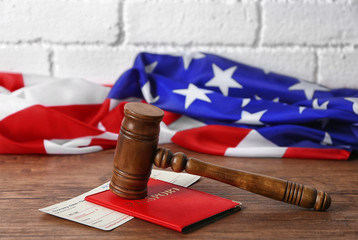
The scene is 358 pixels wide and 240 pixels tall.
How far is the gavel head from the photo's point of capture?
2.89 ft

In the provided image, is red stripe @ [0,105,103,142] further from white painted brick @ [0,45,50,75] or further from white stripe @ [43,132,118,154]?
white painted brick @ [0,45,50,75]

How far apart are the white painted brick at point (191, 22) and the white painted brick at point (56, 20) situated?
0.08 meters

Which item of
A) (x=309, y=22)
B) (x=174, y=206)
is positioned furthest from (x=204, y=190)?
(x=309, y=22)

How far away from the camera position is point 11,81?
63.1 inches

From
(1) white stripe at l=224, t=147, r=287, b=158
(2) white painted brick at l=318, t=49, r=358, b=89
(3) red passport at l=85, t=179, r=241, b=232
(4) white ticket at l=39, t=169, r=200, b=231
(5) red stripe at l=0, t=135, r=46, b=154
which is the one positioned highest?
(2) white painted brick at l=318, t=49, r=358, b=89

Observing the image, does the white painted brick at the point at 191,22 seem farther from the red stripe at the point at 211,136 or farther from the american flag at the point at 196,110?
the red stripe at the point at 211,136

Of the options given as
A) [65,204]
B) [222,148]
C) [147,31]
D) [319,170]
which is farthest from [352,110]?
[65,204]

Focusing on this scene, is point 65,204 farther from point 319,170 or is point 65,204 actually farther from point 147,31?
point 147,31

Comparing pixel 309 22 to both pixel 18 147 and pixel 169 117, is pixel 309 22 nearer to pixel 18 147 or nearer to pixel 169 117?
pixel 169 117

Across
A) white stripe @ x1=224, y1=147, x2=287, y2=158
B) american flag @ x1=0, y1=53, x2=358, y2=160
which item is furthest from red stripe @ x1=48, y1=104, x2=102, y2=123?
white stripe @ x1=224, y1=147, x2=287, y2=158

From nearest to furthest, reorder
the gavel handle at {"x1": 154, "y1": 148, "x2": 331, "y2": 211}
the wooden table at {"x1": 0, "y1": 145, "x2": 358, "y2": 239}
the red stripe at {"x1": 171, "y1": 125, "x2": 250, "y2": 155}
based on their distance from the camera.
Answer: the wooden table at {"x1": 0, "y1": 145, "x2": 358, "y2": 239} < the gavel handle at {"x1": 154, "y1": 148, "x2": 331, "y2": 211} < the red stripe at {"x1": 171, "y1": 125, "x2": 250, "y2": 155}

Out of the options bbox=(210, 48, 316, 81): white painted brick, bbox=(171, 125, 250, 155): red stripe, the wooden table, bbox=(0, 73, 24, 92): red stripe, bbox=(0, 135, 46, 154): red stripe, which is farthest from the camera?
bbox=(210, 48, 316, 81): white painted brick

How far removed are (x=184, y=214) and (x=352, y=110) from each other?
801 mm

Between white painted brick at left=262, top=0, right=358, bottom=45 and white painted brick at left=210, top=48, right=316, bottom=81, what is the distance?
0.04m
